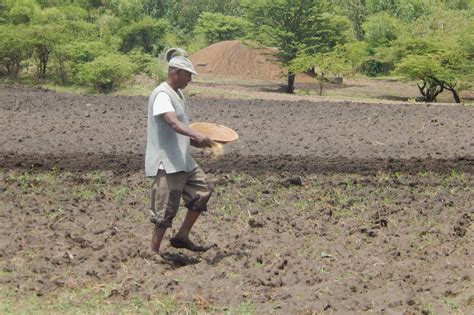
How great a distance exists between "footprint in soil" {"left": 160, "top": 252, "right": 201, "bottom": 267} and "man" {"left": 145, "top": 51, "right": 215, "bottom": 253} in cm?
13

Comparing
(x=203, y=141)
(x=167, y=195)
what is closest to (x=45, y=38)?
(x=167, y=195)

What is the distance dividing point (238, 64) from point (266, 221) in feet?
107

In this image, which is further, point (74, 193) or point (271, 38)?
point (271, 38)

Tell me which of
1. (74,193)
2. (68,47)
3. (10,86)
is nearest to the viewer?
(74,193)

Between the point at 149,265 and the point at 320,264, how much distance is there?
57.7 inches

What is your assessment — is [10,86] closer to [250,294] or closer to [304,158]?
[304,158]

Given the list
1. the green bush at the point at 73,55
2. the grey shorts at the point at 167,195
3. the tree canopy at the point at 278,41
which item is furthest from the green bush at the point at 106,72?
the grey shorts at the point at 167,195

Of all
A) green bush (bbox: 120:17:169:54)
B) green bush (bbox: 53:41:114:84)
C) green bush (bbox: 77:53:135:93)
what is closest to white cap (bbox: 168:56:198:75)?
green bush (bbox: 77:53:135:93)

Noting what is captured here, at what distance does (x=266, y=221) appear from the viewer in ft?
28.8

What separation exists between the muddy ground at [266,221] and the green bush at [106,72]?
31.4ft

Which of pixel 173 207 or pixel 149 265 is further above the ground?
pixel 173 207

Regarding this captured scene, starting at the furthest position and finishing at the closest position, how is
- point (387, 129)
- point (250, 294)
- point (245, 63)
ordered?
point (245, 63) → point (387, 129) → point (250, 294)

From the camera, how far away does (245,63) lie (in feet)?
135

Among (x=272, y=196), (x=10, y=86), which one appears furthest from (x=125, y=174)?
(x=10, y=86)
